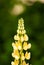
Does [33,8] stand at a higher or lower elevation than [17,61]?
higher

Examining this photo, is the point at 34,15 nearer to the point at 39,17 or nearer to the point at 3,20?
the point at 39,17

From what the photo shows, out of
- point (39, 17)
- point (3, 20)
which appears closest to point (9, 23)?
point (3, 20)

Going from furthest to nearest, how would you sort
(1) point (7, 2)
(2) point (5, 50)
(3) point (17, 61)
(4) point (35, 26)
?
(1) point (7, 2)
(4) point (35, 26)
(2) point (5, 50)
(3) point (17, 61)

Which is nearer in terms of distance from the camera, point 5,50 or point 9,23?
point 5,50

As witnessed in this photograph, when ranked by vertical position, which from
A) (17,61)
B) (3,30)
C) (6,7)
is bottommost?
(17,61)

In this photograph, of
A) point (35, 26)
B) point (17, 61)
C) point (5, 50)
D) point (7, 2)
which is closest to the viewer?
point (17, 61)

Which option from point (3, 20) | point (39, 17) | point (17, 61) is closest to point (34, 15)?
point (39, 17)

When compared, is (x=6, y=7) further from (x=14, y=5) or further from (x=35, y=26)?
(x=35, y=26)
